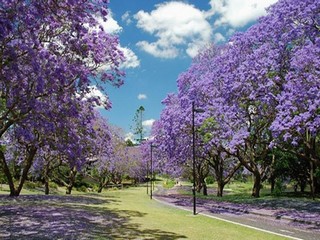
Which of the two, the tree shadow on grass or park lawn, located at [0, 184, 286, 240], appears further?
park lawn, located at [0, 184, 286, 240]

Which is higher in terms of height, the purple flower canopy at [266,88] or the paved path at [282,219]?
Result: the purple flower canopy at [266,88]

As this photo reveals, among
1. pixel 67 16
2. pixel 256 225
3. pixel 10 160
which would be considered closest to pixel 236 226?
pixel 256 225

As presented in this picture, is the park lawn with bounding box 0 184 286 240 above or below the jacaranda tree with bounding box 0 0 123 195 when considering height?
below

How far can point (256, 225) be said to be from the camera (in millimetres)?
18016

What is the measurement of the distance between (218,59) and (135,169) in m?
53.7

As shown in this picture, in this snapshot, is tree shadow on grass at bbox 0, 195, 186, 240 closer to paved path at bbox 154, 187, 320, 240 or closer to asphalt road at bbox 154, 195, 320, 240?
asphalt road at bbox 154, 195, 320, 240

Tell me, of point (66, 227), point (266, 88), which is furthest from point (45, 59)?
point (266, 88)

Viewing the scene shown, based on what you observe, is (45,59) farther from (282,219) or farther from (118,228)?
(282,219)

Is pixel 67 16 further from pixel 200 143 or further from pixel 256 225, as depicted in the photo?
pixel 200 143

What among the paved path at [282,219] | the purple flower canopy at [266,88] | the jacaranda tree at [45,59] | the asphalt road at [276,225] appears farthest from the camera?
the purple flower canopy at [266,88]

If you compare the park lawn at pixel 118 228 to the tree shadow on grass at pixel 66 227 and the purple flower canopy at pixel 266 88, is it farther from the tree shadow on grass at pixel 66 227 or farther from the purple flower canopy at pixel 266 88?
the purple flower canopy at pixel 266 88

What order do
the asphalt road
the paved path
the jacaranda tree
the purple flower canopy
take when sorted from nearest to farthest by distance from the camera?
the jacaranda tree → the asphalt road → the paved path → the purple flower canopy

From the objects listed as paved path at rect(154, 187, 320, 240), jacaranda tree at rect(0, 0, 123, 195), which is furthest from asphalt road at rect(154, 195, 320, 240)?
jacaranda tree at rect(0, 0, 123, 195)

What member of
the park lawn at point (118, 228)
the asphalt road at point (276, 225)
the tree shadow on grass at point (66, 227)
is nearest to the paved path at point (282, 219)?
the asphalt road at point (276, 225)
